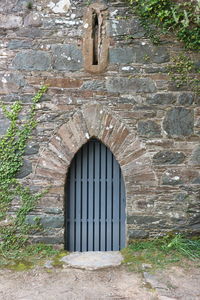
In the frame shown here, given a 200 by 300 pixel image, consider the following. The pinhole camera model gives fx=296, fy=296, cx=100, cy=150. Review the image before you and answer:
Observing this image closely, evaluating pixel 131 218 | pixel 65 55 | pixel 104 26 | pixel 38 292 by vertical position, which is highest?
pixel 104 26

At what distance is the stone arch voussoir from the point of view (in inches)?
164

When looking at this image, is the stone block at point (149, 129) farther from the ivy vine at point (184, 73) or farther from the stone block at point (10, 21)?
the stone block at point (10, 21)

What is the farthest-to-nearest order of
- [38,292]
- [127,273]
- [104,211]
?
1. [104,211]
2. [127,273]
3. [38,292]

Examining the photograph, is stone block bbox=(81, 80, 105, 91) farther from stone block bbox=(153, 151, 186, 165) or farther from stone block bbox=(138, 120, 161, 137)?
stone block bbox=(153, 151, 186, 165)

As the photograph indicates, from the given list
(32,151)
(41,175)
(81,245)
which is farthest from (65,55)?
(81,245)

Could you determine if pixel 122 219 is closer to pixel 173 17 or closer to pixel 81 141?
pixel 81 141

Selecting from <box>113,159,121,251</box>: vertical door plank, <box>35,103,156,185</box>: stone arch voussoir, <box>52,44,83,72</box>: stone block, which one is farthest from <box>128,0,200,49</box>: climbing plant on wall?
<box>113,159,121,251</box>: vertical door plank

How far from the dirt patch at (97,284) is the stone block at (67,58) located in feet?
8.84

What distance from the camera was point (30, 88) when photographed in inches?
166

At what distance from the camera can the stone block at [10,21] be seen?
4195 mm

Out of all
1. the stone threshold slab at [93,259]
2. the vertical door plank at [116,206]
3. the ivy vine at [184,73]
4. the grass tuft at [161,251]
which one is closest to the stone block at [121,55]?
the ivy vine at [184,73]

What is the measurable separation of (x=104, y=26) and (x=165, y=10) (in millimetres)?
877

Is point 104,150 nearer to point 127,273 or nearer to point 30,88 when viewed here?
point 30,88

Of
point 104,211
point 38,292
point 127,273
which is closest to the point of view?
point 38,292
